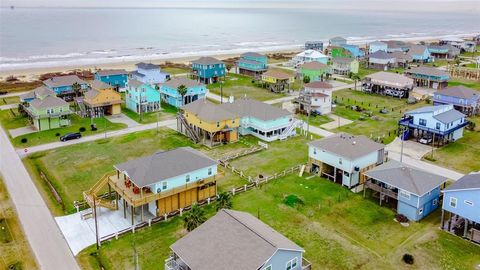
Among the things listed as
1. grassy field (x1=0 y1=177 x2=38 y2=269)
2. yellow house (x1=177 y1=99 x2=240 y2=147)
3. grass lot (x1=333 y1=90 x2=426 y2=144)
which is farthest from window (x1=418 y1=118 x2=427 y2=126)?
grassy field (x1=0 y1=177 x2=38 y2=269)

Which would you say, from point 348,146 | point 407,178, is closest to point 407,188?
point 407,178

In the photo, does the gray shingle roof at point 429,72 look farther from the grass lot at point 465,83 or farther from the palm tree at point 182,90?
the palm tree at point 182,90

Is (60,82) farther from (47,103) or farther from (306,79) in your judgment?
(306,79)

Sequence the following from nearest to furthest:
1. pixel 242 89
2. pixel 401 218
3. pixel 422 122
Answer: pixel 401 218 → pixel 422 122 → pixel 242 89

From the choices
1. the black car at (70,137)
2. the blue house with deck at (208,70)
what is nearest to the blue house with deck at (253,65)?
the blue house with deck at (208,70)

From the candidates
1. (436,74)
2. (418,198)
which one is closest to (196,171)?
(418,198)

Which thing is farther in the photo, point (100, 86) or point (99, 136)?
point (100, 86)
